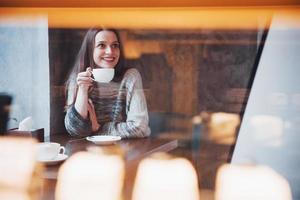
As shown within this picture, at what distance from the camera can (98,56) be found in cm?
95

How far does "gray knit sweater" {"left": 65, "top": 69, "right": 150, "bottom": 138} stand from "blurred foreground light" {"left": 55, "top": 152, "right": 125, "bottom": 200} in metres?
0.06

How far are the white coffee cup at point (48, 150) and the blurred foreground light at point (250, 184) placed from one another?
0.36 m

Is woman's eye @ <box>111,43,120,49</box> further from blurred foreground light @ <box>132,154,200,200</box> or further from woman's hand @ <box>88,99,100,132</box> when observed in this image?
blurred foreground light @ <box>132,154,200,200</box>

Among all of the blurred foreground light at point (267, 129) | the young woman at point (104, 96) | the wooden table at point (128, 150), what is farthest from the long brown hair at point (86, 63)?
the blurred foreground light at point (267, 129)

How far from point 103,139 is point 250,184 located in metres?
0.34

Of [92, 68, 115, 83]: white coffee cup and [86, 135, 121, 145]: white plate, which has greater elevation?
[92, 68, 115, 83]: white coffee cup

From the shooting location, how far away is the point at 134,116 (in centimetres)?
95

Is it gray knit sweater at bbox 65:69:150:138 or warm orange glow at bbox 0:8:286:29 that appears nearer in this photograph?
warm orange glow at bbox 0:8:286:29

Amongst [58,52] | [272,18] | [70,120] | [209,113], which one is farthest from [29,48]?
[272,18]

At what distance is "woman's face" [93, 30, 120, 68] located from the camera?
0.94 m

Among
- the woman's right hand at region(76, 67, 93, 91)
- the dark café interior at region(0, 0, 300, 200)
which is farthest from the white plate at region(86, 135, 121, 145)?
the woman's right hand at region(76, 67, 93, 91)

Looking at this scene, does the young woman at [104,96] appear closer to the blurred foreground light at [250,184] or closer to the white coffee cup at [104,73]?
the white coffee cup at [104,73]

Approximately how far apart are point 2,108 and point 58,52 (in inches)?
7.2

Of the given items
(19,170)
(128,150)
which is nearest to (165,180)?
(128,150)
